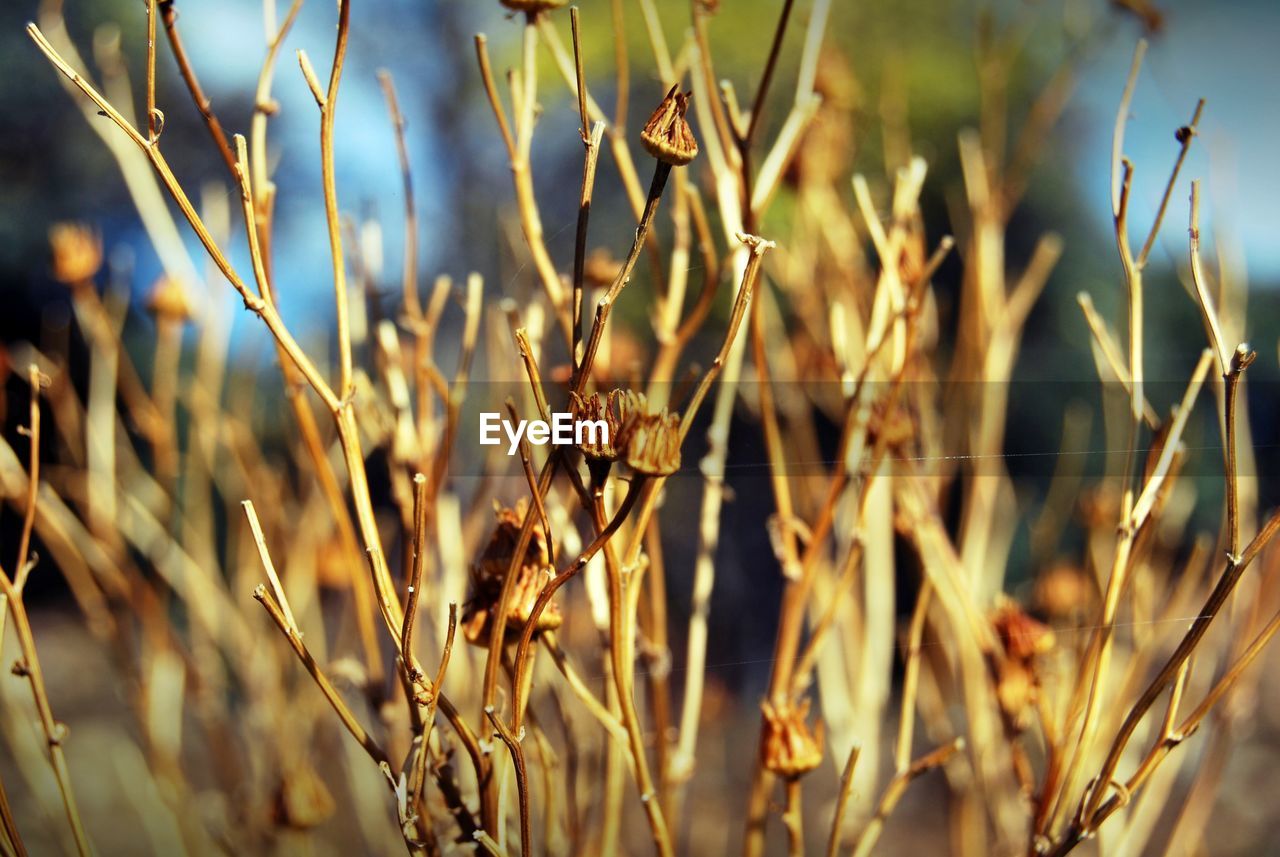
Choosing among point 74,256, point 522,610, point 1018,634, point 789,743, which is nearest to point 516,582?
point 522,610

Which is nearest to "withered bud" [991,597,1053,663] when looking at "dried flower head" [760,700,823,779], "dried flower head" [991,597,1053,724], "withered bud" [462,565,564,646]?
"dried flower head" [991,597,1053,724]

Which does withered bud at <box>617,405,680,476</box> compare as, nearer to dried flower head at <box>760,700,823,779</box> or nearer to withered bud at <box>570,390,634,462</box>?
withered bud at <box>570,390,634,462</box>

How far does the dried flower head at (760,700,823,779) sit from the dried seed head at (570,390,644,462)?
17 centimetres

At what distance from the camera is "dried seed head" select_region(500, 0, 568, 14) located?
0.35 m

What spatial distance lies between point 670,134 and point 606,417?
9 centimetres

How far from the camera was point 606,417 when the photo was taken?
0.25 metres

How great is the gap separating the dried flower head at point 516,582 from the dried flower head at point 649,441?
0.18ft

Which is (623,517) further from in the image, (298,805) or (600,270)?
(298,805)

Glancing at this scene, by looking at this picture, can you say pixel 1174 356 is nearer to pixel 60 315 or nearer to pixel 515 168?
pixel 515 168

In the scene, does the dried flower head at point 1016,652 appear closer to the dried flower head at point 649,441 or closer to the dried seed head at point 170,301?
the dried flower head at point 649,441

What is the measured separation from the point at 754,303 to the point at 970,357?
0.26m

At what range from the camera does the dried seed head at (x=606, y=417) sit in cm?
25

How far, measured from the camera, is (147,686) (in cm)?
62

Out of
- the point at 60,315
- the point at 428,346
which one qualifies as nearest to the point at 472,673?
the point at 428,346
